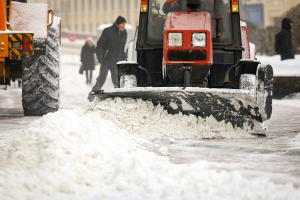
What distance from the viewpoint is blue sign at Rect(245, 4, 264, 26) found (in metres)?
39.4

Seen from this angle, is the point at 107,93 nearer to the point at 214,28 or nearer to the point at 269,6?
the point at 214,28

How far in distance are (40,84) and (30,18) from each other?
104cm

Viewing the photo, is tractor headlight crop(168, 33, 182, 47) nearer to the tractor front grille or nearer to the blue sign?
the tractor front grille

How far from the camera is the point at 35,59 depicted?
24.2 feet

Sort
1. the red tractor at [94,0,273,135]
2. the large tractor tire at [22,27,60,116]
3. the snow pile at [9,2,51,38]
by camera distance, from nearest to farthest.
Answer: the red tractor at [94,0,273,135] → the snow pile at [9,2,51,38] → the large tractor tire at [22,27,60,116]

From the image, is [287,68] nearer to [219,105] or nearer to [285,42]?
[285,42]

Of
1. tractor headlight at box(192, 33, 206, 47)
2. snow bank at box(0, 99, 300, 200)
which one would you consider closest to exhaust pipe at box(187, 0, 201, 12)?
tractor headlight at box(192, 33, 206, 47)

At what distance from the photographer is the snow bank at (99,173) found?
2605 millimetres

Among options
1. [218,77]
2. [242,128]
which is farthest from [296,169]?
[218,77]

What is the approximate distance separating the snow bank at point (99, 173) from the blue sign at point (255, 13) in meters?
36.9

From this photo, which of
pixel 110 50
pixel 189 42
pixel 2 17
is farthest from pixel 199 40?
pixel 110 50

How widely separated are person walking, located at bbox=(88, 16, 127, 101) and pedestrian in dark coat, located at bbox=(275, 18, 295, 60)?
6082 millimetres

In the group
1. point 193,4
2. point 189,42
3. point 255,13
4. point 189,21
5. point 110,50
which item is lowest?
point 110,50

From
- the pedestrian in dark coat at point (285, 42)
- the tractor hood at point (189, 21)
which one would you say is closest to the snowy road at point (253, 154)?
the tractor hood at point (189, 21)
